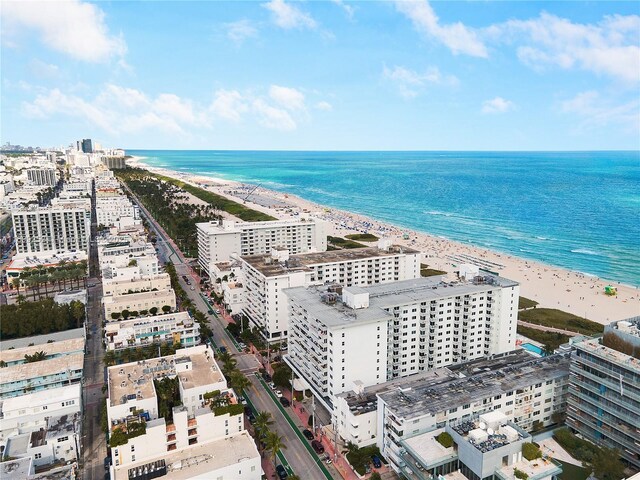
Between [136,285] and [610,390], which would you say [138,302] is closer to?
[136,285]

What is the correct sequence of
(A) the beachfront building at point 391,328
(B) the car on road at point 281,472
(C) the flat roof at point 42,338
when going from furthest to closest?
(C) the flat roof at point 42,338
(A) the beachfront building at point 391,328
(B) the car on road at point 281,472

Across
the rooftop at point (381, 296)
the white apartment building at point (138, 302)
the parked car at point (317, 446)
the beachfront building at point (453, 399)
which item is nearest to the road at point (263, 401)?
the parked car at point (317, 446)

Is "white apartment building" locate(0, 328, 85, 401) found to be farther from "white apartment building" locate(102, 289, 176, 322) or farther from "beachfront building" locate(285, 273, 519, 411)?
"beachfront building" locate(285, 273, 519, 411)

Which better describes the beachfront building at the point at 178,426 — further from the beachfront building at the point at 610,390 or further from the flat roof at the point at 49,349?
the beachfront building at the point at 610,390

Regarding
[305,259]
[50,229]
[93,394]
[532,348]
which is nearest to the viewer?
[93,394]

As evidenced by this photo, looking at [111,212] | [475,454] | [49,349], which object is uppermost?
[111,212]

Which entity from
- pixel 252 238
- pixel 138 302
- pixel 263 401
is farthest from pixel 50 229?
pixel 263 401

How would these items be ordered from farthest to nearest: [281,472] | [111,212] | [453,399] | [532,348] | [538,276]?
[111,212], [538,276], [532,348], [453,399], [281,472]

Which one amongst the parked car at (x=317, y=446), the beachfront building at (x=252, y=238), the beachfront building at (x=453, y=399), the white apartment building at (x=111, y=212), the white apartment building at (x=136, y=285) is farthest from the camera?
the white apartment building at (x=111, y=212)
